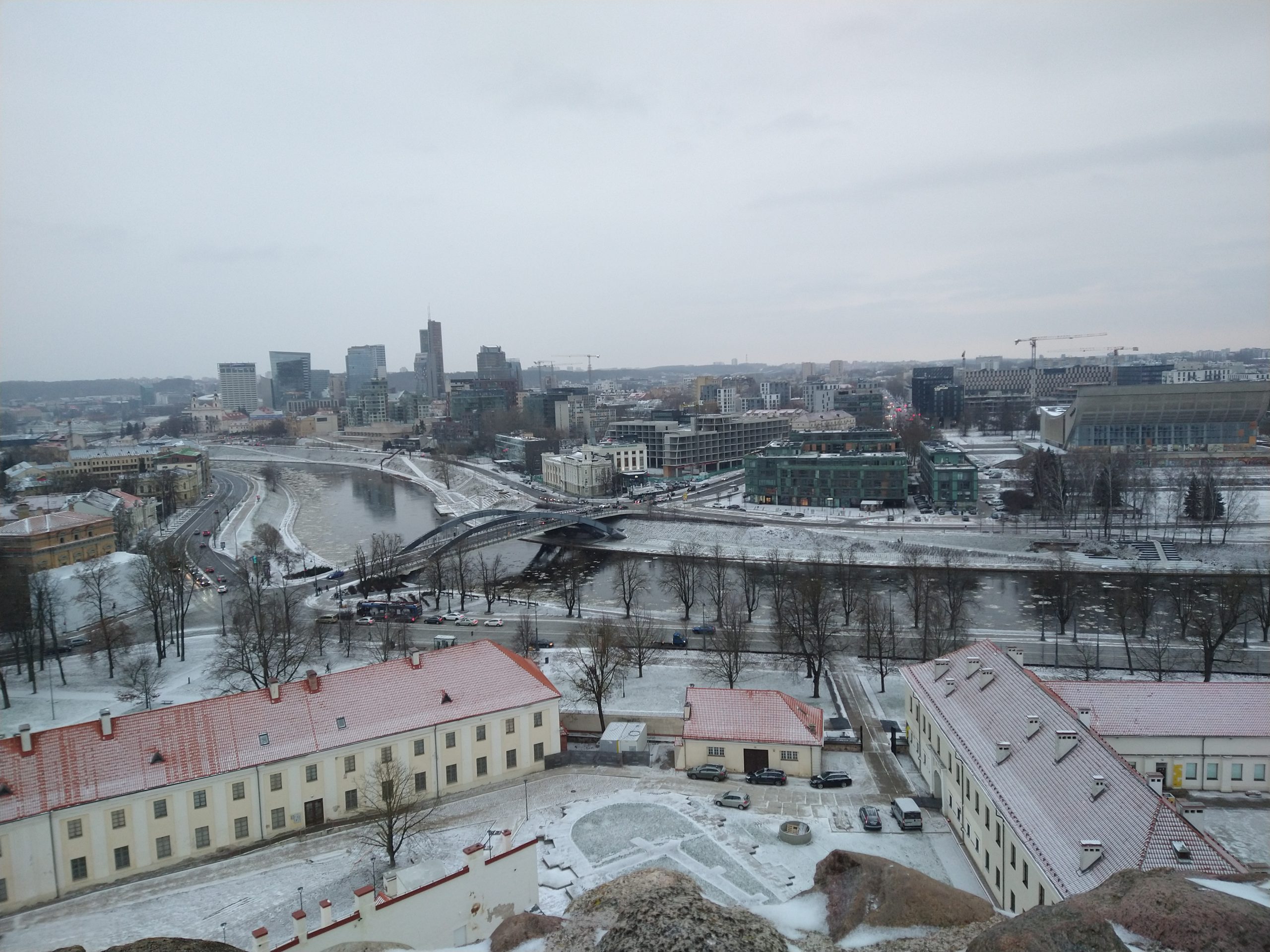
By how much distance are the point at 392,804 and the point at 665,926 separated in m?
7.50

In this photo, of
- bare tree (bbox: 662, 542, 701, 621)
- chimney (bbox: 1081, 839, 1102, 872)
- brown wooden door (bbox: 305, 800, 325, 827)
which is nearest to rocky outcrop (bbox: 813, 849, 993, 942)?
chimney (bbox: 1081, 839, 1102, 872)


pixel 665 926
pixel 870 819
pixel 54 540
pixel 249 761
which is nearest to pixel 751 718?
pixel 870 819

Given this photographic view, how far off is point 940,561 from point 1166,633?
11563 millimetres

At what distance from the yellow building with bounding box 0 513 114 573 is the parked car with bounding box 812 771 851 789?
30004mm

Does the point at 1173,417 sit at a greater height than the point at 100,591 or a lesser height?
greater

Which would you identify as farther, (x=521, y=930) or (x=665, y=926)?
(x=521, y=930)

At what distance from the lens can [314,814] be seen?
12.9m

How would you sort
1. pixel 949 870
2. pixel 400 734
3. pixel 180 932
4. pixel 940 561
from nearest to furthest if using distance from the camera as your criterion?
pixel 180 932, pixel 949 870, pixel 400 734, pixel 940 561

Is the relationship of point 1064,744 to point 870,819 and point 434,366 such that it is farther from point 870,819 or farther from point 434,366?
point 434,366

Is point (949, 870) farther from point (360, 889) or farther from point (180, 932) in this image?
point (180, 932)

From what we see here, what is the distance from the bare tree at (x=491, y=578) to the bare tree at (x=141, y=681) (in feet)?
32.1

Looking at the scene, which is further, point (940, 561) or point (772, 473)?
point (772, 473)

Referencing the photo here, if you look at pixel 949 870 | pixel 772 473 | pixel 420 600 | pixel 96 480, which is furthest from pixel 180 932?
pixel 96 480

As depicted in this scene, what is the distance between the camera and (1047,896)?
8.65 metres
